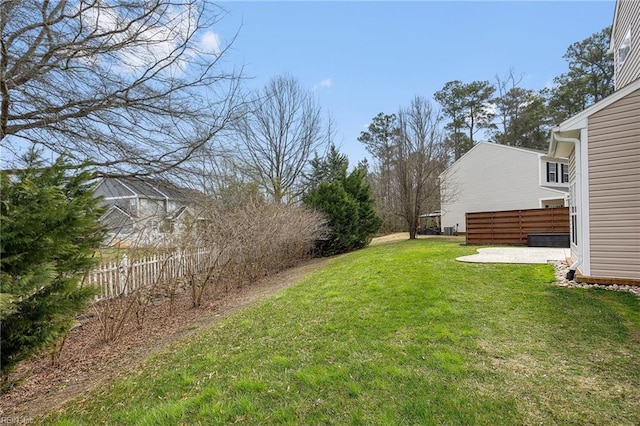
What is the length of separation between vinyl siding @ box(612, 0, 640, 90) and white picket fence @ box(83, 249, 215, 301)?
994 centimetres

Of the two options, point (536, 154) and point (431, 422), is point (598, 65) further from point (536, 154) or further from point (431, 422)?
point (431, 422)

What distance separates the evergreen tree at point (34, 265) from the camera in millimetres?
2252

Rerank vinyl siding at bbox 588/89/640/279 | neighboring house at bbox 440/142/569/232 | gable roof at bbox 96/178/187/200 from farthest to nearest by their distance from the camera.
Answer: neighboring house at bbox 440/142/569/232
vinyl siding at bbox 588/89/640/279
gable roof at bbox 96/178/187/200

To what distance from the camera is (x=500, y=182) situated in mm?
21031

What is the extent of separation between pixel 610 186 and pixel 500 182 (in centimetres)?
1682

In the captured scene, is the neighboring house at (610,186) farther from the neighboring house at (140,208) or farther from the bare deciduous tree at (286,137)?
the bare deciduous tree at (286,137)

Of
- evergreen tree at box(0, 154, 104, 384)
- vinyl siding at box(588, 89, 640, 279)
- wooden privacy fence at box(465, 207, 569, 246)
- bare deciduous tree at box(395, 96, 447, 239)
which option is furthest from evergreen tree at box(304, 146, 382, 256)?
evergreen tree at box(0, 154, 104, 384)

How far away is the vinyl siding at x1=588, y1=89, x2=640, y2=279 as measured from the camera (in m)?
5.46

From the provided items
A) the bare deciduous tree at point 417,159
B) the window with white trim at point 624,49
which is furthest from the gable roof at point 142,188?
the bare deciduous tree at point 417,159

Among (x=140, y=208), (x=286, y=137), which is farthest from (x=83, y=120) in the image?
(x=286, y=137)

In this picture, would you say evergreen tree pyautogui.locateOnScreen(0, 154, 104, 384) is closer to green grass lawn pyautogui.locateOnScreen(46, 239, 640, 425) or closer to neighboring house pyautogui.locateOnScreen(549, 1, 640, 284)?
green grass lawn pyautogui.locateOnScreen(46, 239, 640, 425)

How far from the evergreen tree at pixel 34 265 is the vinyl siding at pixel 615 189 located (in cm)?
764

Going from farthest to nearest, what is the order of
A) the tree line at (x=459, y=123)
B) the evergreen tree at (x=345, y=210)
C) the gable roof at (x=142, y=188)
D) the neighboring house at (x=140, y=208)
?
the tree line at (x=459, y=123) < the evergreen tree at (x=345, y=210) < the neighboring house at (x=140, y=208) < the gable roof at (x=142, y=188)

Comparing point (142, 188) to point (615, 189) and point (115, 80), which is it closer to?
point (115, 80)
